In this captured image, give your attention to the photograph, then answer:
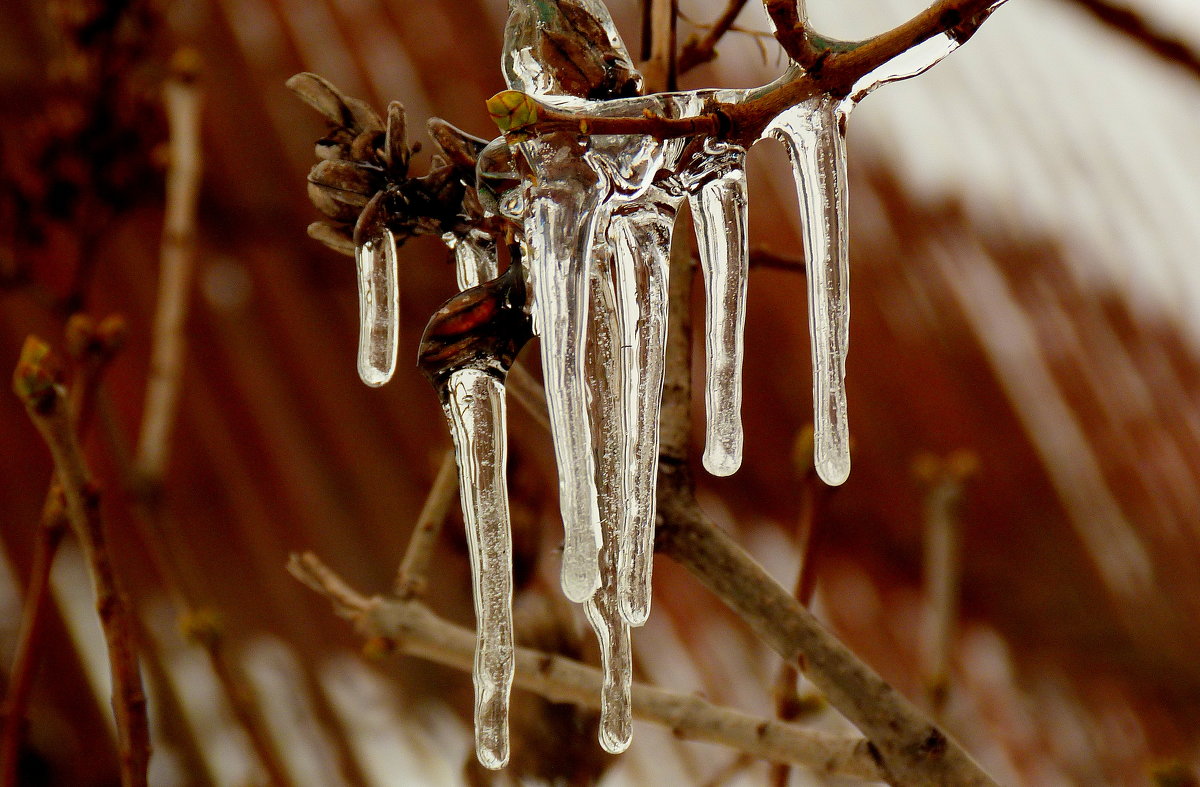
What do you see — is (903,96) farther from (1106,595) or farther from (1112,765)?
(1112,765)

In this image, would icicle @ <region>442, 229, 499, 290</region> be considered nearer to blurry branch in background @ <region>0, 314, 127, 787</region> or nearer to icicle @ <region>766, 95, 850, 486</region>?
icicle @ <region>766, 95, 850, 486</region>

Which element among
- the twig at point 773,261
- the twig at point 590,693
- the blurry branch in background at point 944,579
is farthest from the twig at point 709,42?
the blurry branch in background at point 944,579

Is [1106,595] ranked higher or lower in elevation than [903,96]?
lower

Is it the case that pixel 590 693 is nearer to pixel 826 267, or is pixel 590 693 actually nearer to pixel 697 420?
pixel 826 267

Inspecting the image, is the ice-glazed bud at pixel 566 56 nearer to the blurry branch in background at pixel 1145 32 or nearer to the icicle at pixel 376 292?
the icicle at pixel 376 292

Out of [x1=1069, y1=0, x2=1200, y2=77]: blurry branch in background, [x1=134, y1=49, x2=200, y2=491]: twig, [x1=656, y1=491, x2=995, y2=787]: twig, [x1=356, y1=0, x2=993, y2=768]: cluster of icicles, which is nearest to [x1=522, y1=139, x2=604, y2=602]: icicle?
[x1=356, y1=0, x2=993, y2=768]: cluster of icicles

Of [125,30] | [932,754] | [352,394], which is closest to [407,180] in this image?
[932,754]
